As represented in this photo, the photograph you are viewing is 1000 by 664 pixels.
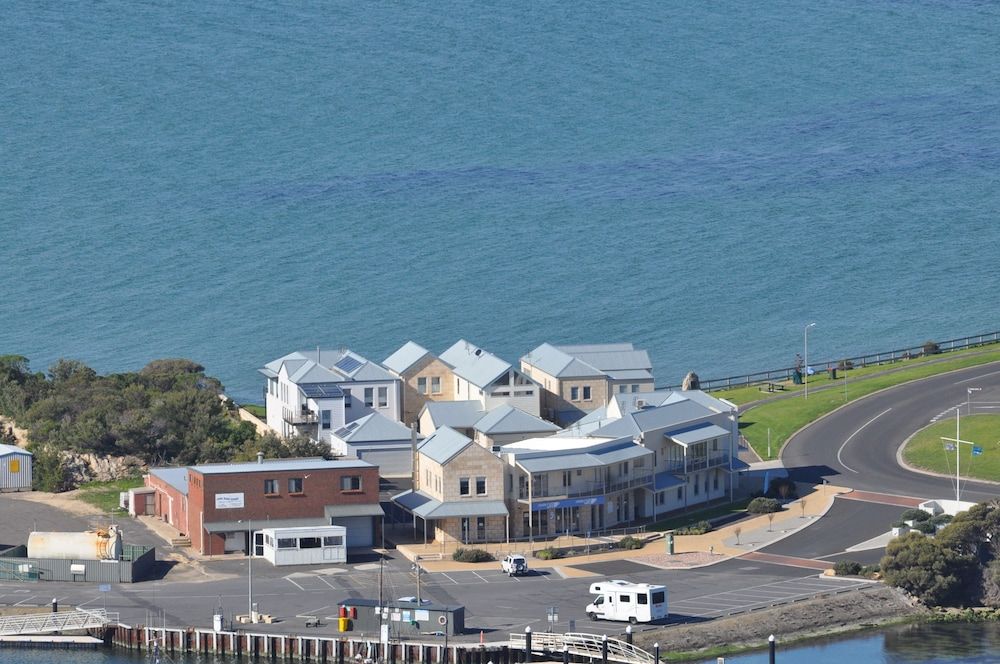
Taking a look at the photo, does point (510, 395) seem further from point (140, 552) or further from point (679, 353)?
point (679, 353)

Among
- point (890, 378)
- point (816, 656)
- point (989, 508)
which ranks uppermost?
point (890, 378)

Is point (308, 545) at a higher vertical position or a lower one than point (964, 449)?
lower

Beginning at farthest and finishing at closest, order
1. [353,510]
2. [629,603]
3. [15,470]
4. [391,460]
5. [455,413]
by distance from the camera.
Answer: [455,413] → [15,470] → [391,460] → [353,510] → [629,603]

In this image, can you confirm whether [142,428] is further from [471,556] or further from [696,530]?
Result: [696,530]

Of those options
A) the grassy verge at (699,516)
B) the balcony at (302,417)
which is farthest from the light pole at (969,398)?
the balcony at (302,417)

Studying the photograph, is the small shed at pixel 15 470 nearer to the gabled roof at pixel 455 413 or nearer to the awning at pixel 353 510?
the gabled roof at pixel 455 413

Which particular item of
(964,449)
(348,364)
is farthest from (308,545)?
(964,449)

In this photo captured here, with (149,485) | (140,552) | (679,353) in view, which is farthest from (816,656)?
(679,353)
